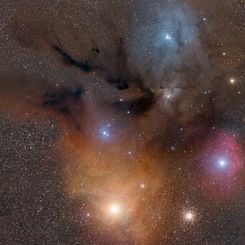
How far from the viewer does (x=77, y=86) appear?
7.57 metres

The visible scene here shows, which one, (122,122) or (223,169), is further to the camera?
(223,169)

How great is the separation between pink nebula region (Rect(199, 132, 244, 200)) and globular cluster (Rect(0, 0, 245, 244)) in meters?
0.02

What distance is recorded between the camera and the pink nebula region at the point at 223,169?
25.9 ft

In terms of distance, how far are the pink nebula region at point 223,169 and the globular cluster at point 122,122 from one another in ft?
0.06

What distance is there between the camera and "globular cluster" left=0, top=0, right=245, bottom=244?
7406mm

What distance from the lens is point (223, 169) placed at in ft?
26.0

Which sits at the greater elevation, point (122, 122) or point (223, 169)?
point (122, 122)

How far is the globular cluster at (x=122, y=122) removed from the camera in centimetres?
741

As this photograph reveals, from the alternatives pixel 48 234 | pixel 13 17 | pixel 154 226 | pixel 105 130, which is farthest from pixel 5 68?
pixel 154 226

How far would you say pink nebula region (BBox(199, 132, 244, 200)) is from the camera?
7906 mm

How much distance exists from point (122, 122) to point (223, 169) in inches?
84.5

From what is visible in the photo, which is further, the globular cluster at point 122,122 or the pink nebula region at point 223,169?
the pink nebula region at point 223,169

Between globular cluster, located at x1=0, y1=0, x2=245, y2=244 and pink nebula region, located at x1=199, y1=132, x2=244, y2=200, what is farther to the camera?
pink nebula region, located at x1=199, y1=132, x2=244, y2=200

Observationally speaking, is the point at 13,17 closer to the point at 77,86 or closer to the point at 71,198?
the point at 77,86
